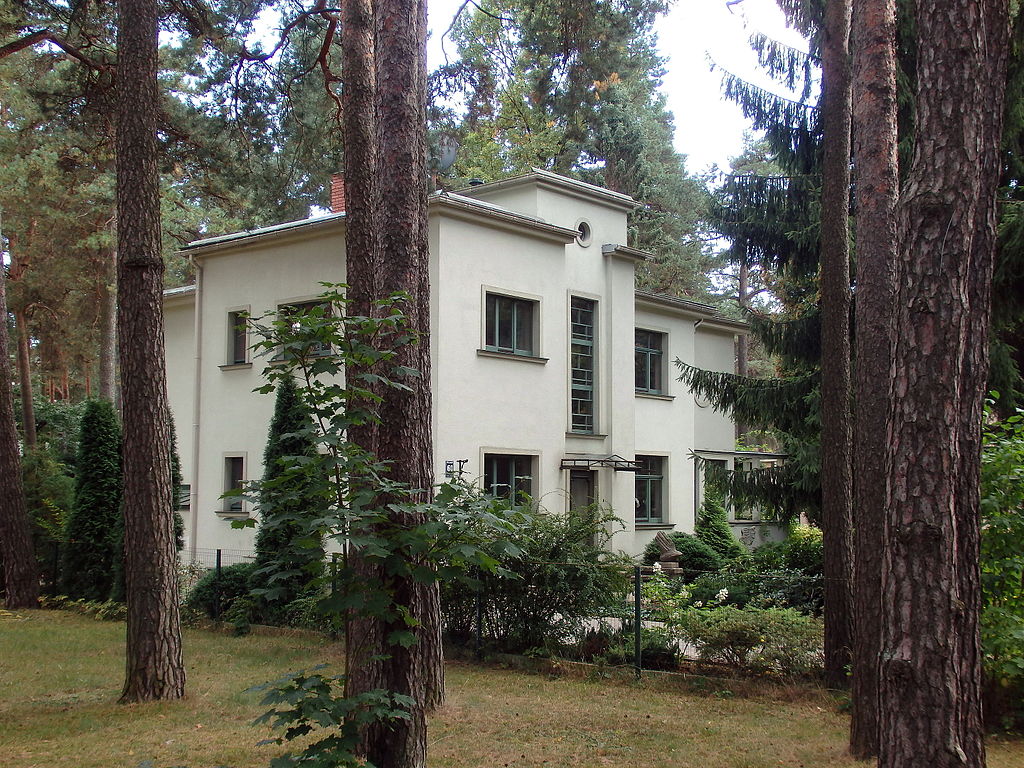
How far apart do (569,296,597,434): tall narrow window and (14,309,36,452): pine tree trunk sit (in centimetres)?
1257

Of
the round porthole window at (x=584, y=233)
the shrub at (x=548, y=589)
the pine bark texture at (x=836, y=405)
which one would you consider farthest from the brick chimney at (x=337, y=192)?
the pine bark texture at (x=836, y=405)

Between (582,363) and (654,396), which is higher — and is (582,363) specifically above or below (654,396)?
above

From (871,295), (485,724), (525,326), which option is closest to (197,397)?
(525,326)

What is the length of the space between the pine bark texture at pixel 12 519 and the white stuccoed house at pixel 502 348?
3.54 meters

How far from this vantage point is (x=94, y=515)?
735 inches

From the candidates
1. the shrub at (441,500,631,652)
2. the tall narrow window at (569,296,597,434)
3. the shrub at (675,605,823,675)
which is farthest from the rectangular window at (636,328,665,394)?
the shrub at (675,605,823,675)

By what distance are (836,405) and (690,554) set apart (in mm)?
13837

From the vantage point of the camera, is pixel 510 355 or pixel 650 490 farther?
pixel 650 490

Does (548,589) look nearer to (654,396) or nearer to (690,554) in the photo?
(690,554)

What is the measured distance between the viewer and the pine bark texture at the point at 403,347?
6.16 meters

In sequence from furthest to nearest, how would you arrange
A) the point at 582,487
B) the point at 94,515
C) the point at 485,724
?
the point at 582,487, the point at 94,515, the point at 485,724

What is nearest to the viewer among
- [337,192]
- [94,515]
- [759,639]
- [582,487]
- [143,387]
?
[143,387]

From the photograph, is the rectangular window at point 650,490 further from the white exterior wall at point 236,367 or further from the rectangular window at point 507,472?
the white exterior wall at point 236,367

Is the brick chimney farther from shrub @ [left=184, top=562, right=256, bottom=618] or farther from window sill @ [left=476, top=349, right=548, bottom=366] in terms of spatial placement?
shrub @ [left=184, top=562, right=256, bottom=618]
